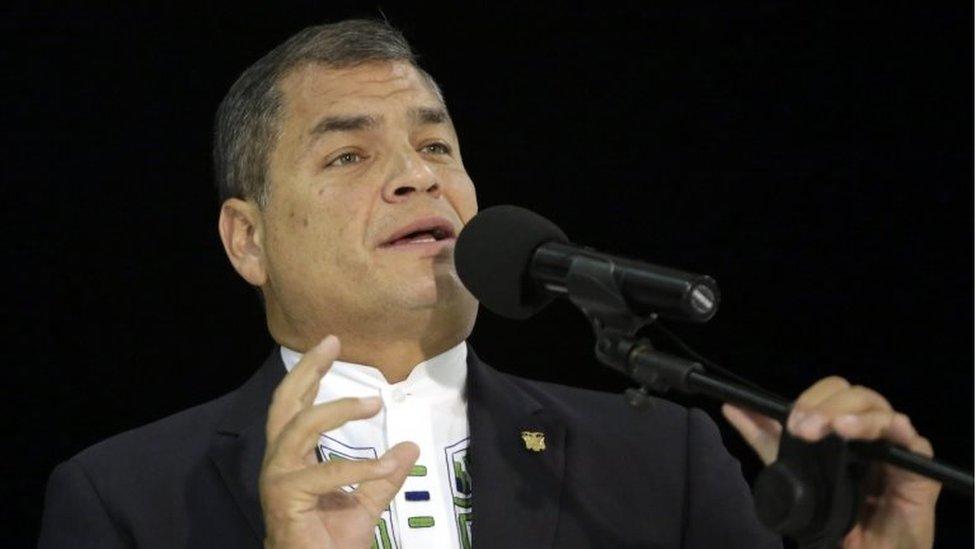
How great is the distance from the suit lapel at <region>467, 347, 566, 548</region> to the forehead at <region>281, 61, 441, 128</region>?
1.64 feet

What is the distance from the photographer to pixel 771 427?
74.3 inches

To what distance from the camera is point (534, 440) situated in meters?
2.43

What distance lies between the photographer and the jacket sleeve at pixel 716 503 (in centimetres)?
238

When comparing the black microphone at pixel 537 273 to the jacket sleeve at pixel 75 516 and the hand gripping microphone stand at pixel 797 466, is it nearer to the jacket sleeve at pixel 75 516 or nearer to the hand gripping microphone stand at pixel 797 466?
the hand gripping microphone stand at pixel 797 466

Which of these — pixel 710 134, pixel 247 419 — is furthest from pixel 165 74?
pixel 710 134

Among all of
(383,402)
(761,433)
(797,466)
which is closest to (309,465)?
(383,402)

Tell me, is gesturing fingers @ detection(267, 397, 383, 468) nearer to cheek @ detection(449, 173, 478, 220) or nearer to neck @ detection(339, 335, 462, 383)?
neck @ detection(339, 335, 462, 383)

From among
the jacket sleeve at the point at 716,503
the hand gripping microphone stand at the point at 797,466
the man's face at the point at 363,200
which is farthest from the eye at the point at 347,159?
the hand gripping microphone stand at the point at 797,466

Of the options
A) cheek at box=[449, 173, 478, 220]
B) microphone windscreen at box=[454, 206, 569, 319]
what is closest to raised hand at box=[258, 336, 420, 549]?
microphone windscreen at box=[454, 206, 569, 319]

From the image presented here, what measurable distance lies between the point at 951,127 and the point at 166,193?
1733mm

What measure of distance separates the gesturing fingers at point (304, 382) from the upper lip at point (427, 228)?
1.48 ft

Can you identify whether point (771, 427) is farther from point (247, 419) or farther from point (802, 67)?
point (802, 67)

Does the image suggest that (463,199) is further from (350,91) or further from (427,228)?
(350,91)

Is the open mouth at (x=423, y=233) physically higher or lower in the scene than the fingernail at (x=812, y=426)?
higher
